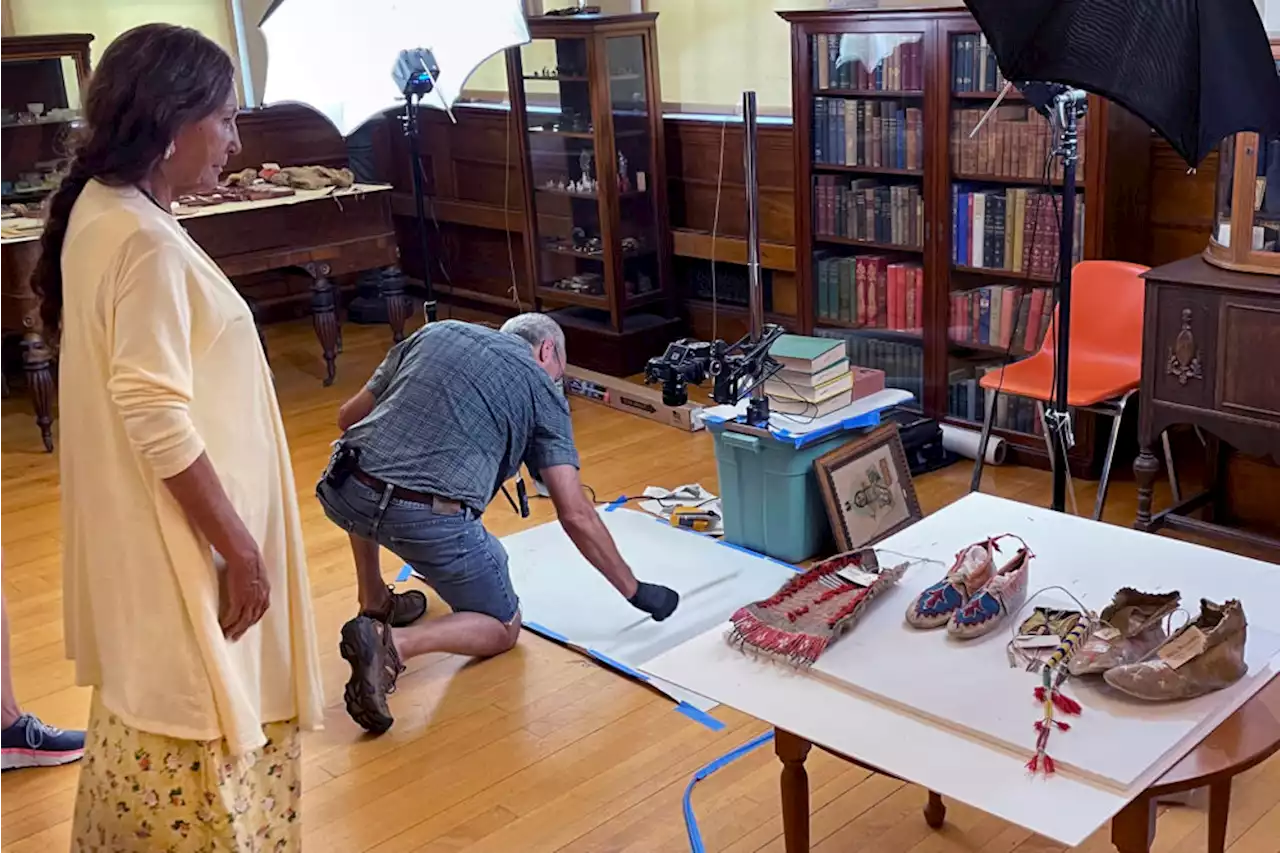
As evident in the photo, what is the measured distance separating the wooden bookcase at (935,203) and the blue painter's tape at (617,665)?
179 centimetres

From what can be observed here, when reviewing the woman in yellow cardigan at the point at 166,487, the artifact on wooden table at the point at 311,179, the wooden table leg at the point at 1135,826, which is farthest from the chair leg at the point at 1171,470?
the artifact on wooden table at the point at 311,179

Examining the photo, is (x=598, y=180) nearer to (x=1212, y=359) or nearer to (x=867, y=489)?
(x=867, y=489)

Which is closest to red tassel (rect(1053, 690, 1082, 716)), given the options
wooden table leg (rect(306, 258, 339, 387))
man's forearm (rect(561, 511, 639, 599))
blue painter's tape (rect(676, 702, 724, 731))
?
blue painter's tape (rect(676, 702, 724, 731))

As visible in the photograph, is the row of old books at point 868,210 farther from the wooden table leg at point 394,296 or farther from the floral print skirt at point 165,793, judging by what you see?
the floral print skirt at point 165,793

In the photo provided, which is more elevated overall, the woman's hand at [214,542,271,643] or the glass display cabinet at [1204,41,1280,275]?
the glass display cabinet at [1204,41,1280,275]

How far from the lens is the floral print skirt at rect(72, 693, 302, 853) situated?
1.91 metres

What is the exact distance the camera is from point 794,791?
6.74ft

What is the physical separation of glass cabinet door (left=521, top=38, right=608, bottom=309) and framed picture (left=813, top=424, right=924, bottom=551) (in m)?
2.09

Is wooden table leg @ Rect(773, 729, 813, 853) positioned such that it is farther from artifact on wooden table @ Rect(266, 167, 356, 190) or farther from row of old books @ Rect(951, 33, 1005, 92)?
artifact on wooden table @ Rect(266, 167, 356, 190)

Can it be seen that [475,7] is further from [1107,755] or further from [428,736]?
[1107,755]

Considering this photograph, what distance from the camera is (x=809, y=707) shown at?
6.02 ft

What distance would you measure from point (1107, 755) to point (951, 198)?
9.80 feet

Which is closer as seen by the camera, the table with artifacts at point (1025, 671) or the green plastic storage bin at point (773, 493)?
the table with artifacts at point (1025, 671)

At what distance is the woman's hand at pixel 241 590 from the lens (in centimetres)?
185
